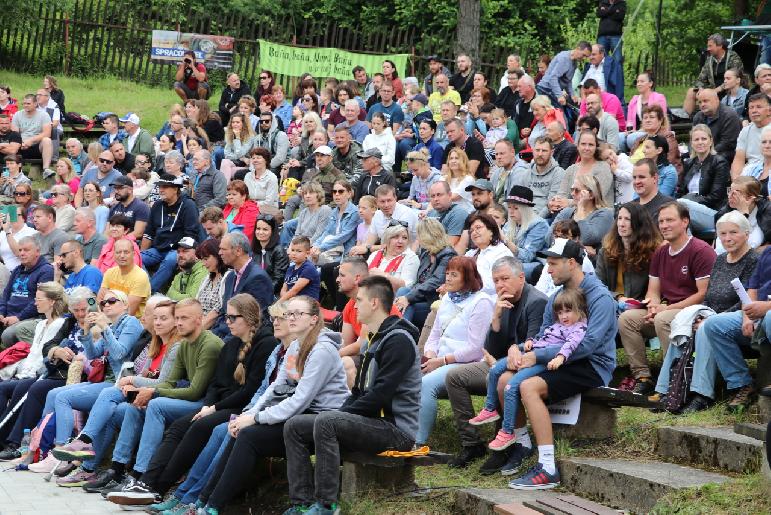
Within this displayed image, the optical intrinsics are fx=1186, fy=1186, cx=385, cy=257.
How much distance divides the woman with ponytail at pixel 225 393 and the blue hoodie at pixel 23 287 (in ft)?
15.1

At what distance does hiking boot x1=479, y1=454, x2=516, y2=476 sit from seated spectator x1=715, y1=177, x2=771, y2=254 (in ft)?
9.05

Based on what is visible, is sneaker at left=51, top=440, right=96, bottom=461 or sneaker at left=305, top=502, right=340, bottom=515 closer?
sneaker at left=305, top=502, right=340, bottom=515

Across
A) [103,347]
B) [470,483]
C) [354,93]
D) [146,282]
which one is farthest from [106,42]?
[470,483]

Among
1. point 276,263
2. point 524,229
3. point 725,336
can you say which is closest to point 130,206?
point 276,263

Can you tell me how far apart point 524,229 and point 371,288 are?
373 cm

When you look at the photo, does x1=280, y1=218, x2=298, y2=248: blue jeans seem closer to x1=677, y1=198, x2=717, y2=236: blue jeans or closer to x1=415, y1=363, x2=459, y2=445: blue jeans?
x1=677, y1=198, x2=717, y2=236: blue jeans

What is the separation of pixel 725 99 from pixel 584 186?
5219mm

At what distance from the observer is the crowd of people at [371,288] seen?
8125 mm

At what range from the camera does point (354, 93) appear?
19.8 metres

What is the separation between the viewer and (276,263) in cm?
1330

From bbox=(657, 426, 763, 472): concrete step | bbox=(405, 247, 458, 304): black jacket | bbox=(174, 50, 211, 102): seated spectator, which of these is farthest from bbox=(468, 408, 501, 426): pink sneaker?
bbox=(174, 50, 211, 102): seated spectator

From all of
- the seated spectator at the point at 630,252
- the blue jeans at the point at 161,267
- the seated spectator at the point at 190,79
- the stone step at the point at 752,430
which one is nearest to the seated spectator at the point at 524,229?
the seated spectator at the point at 630,252

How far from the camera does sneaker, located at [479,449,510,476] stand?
825cm

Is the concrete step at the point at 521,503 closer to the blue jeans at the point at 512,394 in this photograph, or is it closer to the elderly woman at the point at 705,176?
the blue jeans at the point at 512,394
